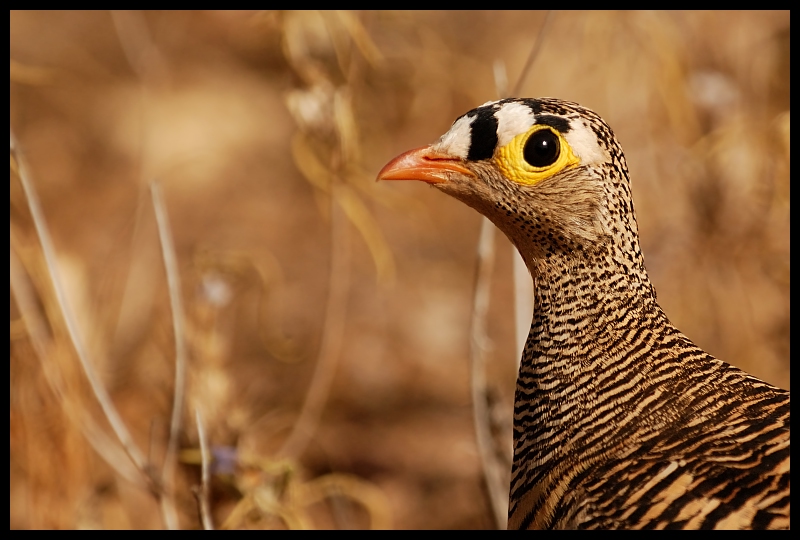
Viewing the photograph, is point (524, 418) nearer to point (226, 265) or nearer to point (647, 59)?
point (226, 265)

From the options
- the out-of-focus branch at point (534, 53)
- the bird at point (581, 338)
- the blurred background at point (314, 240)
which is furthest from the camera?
the blurred background at point (314, 240)

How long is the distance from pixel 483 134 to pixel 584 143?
9.0 inches

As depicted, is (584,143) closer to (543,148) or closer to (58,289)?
(543,148)

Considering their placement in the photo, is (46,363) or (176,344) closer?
(176,344)

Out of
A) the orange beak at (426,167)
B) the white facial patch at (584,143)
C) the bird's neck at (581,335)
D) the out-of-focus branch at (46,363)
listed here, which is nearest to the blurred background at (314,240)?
the out-of-focus branch at (46,363)

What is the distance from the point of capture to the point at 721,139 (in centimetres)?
398

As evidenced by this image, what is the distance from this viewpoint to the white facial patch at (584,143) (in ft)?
7.00

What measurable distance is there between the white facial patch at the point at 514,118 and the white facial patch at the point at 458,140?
0.08 meters

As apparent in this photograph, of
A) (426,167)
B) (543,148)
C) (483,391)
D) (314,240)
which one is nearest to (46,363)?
(483,391)

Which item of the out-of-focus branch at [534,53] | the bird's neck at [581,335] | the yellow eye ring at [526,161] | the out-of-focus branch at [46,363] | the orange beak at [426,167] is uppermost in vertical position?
the out-of-focus branch at [534,53]

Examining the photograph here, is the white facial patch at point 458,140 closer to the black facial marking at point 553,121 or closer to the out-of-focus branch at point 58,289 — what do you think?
the black facial marking at point 553,121

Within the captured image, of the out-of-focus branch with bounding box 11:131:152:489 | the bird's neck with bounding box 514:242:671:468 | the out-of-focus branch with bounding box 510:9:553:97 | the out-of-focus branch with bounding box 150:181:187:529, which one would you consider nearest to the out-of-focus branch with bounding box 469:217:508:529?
the out-of-focus branch with bounding box 510:9:553:97

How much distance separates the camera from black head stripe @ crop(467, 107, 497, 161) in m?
2.14

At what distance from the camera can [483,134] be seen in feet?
7.09
